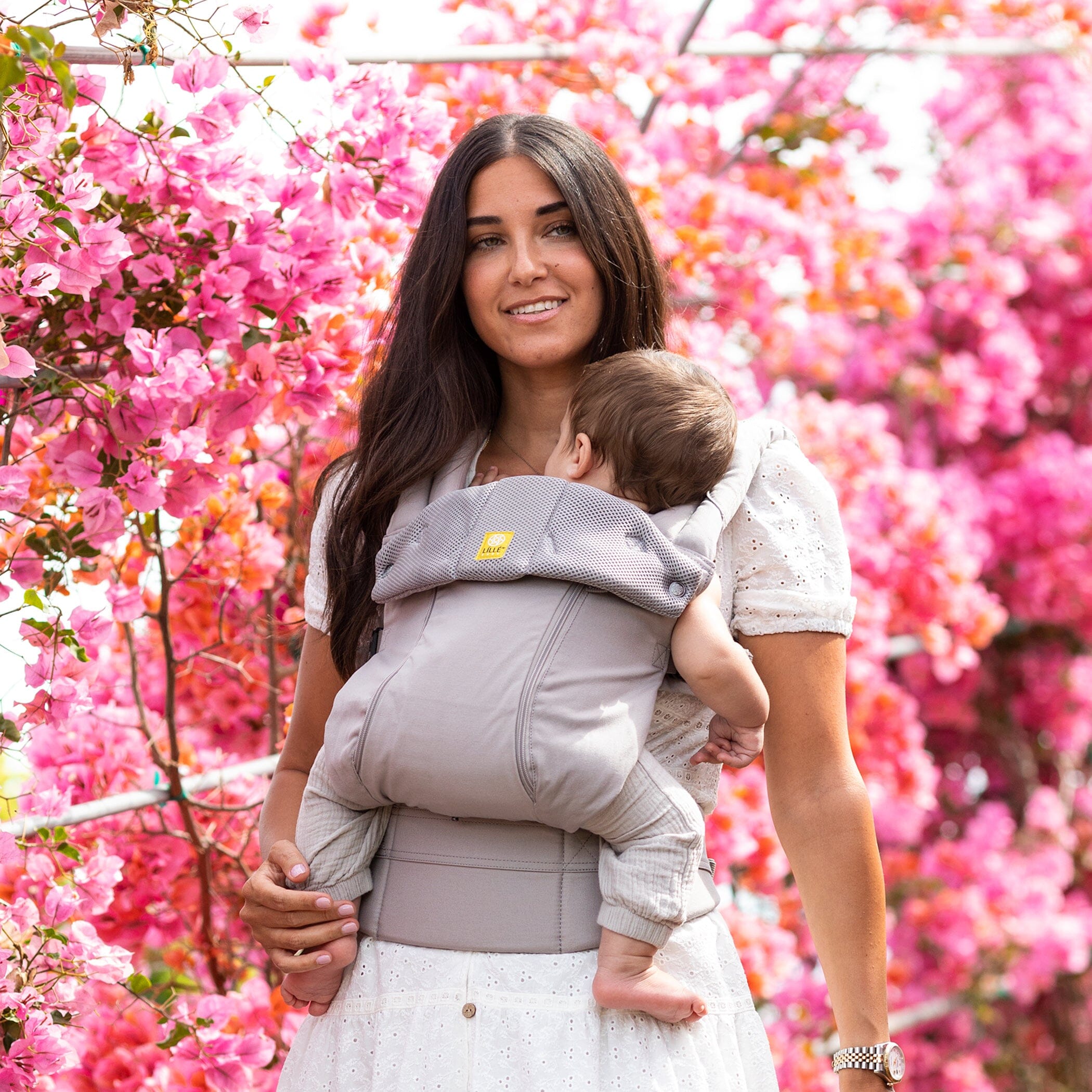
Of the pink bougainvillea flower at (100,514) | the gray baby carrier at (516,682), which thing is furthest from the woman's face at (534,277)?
the pink bougainvillea flower at (100,514)

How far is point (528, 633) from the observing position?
1260 millimetres

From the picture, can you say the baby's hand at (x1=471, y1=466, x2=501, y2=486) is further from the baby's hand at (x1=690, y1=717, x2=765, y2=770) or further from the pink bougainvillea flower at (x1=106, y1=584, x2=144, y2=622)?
the pink bougainvillea flower at (x1=106, y1=584, x2=144, y2=622)

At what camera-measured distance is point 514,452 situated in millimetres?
1711

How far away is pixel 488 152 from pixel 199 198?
1.25ft

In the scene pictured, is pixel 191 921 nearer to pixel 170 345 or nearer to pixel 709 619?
pixel 170 345

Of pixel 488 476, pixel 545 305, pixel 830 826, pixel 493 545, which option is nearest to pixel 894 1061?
pixel 830 826

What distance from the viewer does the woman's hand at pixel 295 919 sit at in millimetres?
1321

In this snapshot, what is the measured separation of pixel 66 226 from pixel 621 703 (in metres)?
0.79

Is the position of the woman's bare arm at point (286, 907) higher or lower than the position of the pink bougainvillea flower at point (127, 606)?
lower

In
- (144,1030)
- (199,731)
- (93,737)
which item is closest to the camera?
(144,1030)

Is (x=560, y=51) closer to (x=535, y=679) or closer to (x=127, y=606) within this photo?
(x=127, y=606)

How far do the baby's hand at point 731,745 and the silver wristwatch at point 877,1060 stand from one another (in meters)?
0.35

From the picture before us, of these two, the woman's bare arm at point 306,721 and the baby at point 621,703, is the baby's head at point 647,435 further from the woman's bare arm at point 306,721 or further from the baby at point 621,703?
the woman's bare arm at point 306,721

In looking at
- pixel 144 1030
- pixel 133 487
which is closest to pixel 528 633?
pixel 133 487
